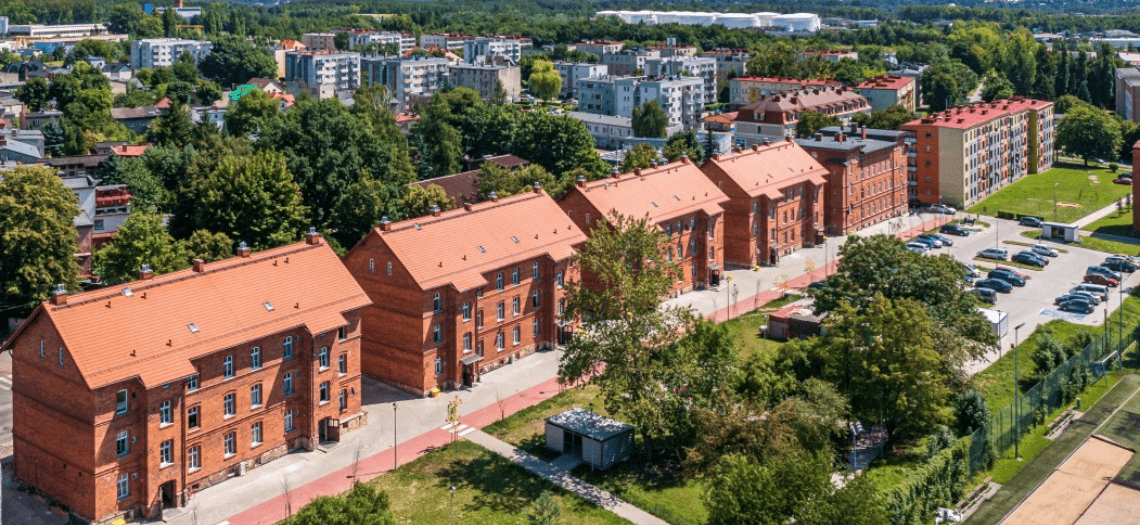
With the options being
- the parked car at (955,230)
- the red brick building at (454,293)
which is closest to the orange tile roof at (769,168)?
the parked car at (955,230)

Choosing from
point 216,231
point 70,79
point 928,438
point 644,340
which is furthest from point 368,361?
point 70,79

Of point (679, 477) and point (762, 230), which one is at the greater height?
point (762, 230)

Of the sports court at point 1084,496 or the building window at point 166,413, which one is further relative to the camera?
the sports court at point 1084,496

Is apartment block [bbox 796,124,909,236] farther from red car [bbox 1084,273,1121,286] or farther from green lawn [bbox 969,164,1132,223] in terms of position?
red car [bbox 1084,273,1121,286]

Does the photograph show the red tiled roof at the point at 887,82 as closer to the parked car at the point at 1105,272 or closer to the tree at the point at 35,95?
the parked car at the point at 1105,272

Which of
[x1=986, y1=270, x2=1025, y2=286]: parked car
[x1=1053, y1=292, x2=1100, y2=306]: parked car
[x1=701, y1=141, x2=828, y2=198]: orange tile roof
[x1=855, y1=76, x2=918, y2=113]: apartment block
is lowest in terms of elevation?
[x1=1053, y1=292, x2=1100, y2=306]: parked car

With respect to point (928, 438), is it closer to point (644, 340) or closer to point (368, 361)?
point (644, 340)

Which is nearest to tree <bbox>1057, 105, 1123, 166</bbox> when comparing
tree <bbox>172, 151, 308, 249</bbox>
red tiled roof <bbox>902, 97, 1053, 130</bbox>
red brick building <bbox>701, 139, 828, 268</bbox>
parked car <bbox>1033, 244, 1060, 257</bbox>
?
red tiled roof <bbox>902, 97, 1053, 130</bbox>
